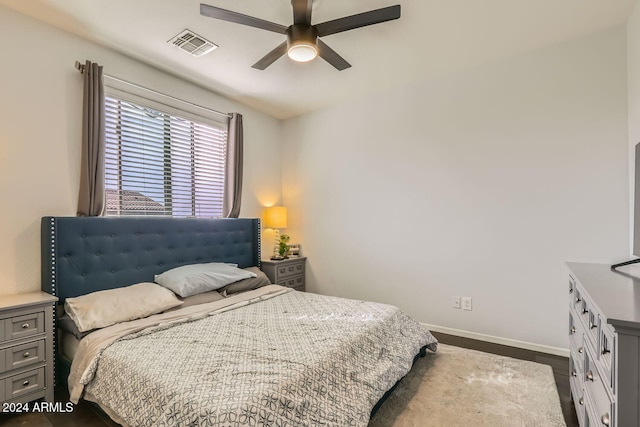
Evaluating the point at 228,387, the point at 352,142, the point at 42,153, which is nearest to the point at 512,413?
the point at 228,387

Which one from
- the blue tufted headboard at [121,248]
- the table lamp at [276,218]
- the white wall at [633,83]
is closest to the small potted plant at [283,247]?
the table lamp at [276,218]

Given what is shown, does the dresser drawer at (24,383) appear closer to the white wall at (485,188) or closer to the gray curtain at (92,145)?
the gray curtain at (92,145)

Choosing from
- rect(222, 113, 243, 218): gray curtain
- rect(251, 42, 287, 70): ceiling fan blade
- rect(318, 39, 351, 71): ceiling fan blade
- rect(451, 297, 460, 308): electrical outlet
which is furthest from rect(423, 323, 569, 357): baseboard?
rect(251, 42, 287, 70): ceiling fan blade

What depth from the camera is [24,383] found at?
1.96 meters

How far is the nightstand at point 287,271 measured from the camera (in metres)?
3.86

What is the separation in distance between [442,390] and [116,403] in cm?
199

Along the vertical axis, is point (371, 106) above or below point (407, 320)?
above

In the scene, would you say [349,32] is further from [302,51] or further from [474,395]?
[474,395]

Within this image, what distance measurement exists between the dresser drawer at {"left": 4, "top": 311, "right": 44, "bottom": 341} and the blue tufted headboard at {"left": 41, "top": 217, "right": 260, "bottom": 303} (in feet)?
0.86

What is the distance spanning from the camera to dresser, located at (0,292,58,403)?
1.89 meters

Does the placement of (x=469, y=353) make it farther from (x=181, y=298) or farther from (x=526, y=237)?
(x=181, y=298)

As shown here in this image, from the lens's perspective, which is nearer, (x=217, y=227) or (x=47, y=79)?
(x=47, y=79)

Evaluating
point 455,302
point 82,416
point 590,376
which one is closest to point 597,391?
point 590,376

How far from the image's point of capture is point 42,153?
93.7 inches
